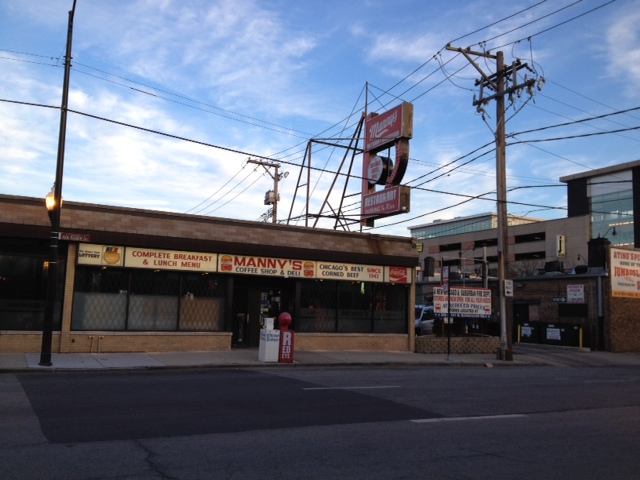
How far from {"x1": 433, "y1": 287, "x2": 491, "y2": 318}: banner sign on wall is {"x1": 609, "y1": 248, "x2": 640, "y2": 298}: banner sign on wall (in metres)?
8.02

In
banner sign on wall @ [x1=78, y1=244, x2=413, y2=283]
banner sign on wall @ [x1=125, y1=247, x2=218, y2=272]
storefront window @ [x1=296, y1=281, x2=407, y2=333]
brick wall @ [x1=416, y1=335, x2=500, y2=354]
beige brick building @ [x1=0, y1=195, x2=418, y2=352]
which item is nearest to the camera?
beige brick building @ [x1=0, y1=195, x2=418, y2=352]

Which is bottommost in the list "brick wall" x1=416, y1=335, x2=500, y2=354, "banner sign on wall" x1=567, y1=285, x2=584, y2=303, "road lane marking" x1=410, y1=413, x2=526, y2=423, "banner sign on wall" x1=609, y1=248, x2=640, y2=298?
"road lane marking" x1=410, y1=413, x2=526, y2=423

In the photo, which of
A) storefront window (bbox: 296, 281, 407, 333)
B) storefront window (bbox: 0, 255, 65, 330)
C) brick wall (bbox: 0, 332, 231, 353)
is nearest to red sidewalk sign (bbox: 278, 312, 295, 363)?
brick wall (bbox: 0, 332, 231, 353)

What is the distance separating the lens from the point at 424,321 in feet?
114

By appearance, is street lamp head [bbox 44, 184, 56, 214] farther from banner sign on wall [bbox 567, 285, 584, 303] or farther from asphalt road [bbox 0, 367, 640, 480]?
banner sign on wall [bbox 567, 285, 584, 303]

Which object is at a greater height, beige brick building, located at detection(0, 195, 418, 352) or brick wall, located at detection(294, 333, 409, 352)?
beige brick building, located at detection(0, 195, 418, 352)

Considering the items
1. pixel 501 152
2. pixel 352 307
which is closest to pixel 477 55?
pixel 501 152

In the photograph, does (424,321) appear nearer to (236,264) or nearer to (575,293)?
(575,293)

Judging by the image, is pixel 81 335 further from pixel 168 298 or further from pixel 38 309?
pixel 168 298

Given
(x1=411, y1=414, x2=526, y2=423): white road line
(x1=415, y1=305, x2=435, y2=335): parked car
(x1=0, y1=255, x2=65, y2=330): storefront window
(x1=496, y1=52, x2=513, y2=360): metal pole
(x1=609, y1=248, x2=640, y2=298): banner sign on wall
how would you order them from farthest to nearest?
(x1=415, y1=305, x2=435, y2=335): parked car
(x1=609, y1=248, x2=640, y2=298): banner sign on wall
(x1=496, y1=52, x2=513, y2=360): metal pole
(x1=0, y1=255, x2=65, y2=330): storefront window
(x1=411, y1=414, x2=526, y2=423): white road line

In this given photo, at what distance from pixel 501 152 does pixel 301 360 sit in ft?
36.0

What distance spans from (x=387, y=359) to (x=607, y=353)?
13453mm

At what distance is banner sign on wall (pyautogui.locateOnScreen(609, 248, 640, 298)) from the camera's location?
96.9ft

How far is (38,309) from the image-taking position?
17.7m
